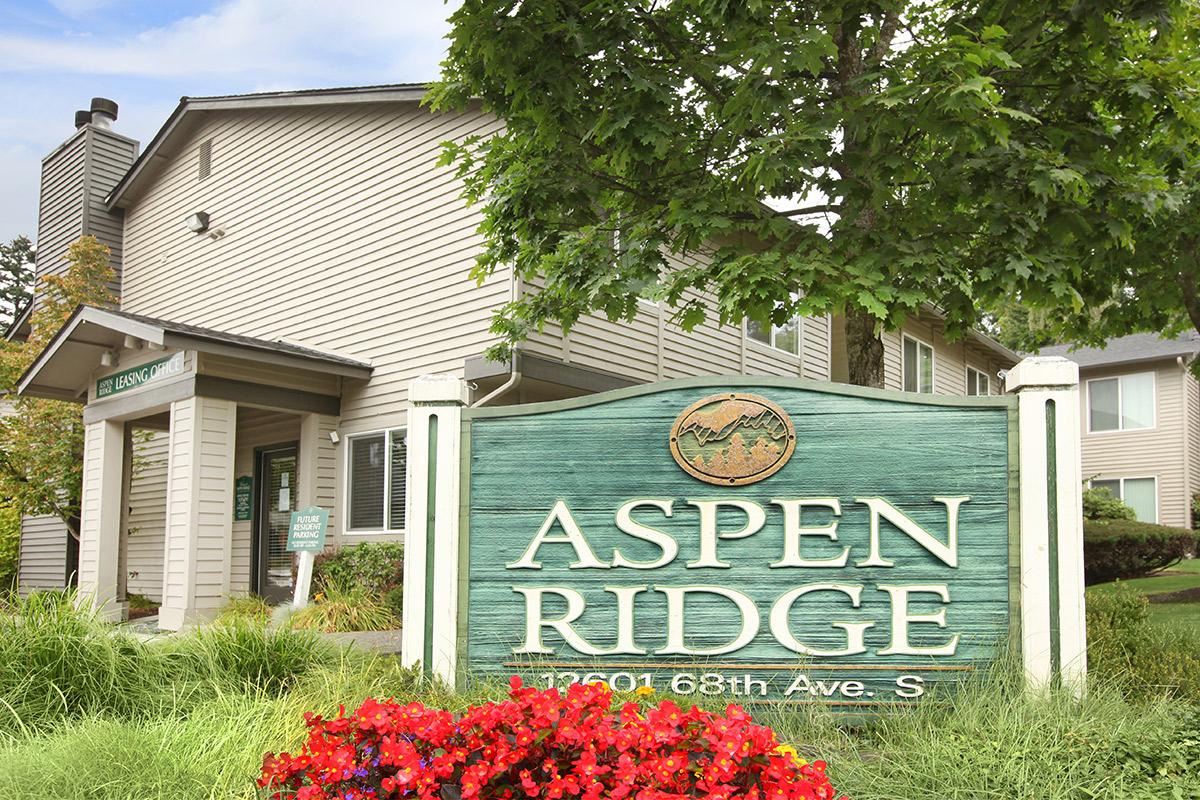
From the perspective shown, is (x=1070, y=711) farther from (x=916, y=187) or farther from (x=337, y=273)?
(x=337, y=273)

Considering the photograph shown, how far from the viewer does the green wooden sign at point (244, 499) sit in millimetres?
14227

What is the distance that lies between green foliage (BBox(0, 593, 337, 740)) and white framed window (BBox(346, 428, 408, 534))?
639 centimetres

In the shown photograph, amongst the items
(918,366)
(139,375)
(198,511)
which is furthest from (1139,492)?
(139,375)

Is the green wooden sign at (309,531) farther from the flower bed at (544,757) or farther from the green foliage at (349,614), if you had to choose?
the flower bed at (544,757)

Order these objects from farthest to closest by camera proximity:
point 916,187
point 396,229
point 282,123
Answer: point 282,123 < point 396,229 < point 916,187

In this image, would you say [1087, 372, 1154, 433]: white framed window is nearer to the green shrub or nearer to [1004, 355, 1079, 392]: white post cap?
the green shrub

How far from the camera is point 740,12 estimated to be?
576 cm

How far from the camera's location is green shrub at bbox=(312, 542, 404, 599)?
35.4ft

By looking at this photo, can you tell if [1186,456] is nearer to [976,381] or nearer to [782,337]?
[976,381]


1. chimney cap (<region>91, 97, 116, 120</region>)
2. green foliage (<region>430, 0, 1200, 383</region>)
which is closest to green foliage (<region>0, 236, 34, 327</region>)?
chimney cap (<region>91, 97, 116, 120</region>)

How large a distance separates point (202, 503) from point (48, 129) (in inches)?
3069

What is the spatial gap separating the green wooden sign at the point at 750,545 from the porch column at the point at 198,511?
7.67 metres

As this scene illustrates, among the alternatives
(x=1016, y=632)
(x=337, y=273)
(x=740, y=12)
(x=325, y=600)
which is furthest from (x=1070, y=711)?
(x=337, y=273)

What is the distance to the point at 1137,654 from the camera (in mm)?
5176
